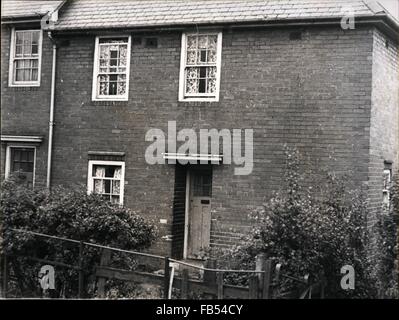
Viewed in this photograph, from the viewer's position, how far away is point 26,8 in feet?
34.7

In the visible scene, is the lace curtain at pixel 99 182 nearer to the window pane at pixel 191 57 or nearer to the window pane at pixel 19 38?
the window pane at pixel 191 57

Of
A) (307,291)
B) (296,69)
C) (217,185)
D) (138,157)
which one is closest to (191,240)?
(217,185)

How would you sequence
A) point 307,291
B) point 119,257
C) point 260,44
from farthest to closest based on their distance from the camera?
point 260,44
point 119,257
point 307,291

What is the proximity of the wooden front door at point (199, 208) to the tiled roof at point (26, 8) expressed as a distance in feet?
13.9

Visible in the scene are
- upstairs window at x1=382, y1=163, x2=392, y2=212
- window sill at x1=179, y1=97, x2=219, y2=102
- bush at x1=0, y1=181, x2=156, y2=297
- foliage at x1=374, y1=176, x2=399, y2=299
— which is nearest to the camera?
foliage at x1=374, y1=176, x2=399, y2=299

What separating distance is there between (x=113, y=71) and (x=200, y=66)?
5.58ft

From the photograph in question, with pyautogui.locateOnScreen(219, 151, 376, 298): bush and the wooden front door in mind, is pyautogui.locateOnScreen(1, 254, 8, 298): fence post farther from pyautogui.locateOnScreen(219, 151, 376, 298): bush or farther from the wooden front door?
pyautogui.locateOnScreen(219, 151, 376, 298): bush

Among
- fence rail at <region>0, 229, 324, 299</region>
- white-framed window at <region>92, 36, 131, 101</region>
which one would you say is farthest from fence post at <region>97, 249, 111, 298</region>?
white-framed window at <region>92, 36, 131, 101</region>

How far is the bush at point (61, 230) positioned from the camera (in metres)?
8.84

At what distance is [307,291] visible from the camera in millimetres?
8219

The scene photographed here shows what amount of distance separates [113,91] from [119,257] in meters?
3.55

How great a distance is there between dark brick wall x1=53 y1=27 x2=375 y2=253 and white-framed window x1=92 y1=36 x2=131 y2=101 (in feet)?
0.41

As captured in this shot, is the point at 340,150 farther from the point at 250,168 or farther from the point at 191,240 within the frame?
the point at 191,240

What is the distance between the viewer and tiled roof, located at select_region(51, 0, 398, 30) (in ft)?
33.4
